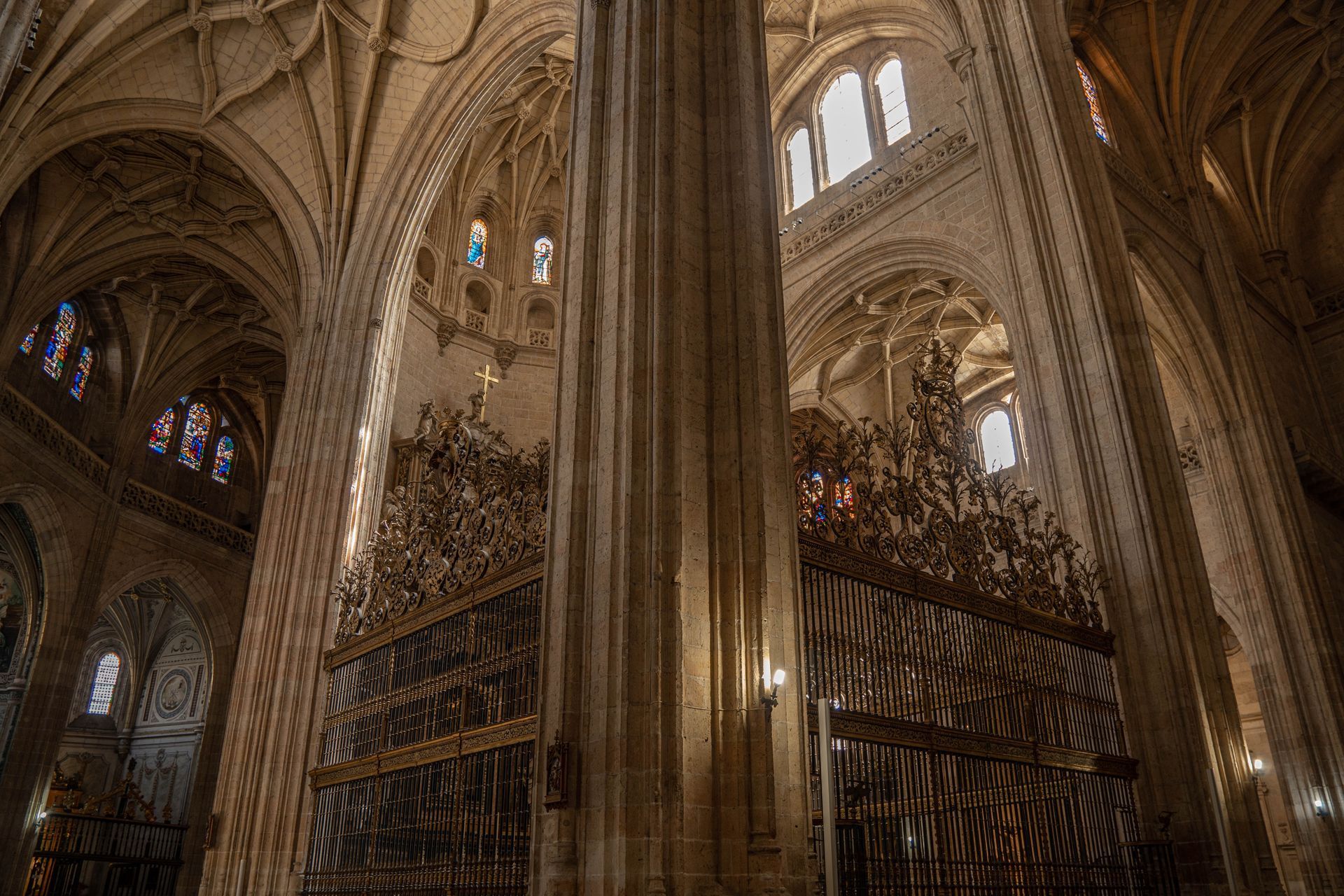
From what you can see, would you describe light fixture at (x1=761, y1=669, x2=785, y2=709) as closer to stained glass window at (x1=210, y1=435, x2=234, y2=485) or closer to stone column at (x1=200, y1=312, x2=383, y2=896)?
stone column at (x1=200, y1=312, x2=383, y2=896)

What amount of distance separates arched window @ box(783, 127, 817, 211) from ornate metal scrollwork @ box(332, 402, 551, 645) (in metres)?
11.1

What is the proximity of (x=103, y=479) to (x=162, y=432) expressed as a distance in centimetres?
338

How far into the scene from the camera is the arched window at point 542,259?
2192 cm

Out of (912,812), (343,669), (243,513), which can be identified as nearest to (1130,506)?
(912,812)

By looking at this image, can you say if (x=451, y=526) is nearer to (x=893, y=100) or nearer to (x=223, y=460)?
(x=893, y=100)

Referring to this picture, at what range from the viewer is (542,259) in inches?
872

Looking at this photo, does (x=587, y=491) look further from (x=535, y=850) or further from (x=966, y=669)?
(x=966, y=669)

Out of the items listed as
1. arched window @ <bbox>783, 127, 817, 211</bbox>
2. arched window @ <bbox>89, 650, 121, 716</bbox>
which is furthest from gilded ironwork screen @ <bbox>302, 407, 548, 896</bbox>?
arched window @ <bbox>89, 650, 121, 716</bbox>

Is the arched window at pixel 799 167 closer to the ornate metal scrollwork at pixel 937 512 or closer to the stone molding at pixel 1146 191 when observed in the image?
the stone molding at pixel 1146 191

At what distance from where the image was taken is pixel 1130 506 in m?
11.0

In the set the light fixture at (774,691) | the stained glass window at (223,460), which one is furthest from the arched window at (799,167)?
the stained glass window at (223,460)

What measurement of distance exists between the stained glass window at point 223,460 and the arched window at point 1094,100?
21649 millimetres

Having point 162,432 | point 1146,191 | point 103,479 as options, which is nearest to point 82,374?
point 103,479

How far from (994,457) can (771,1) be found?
11062 mm
